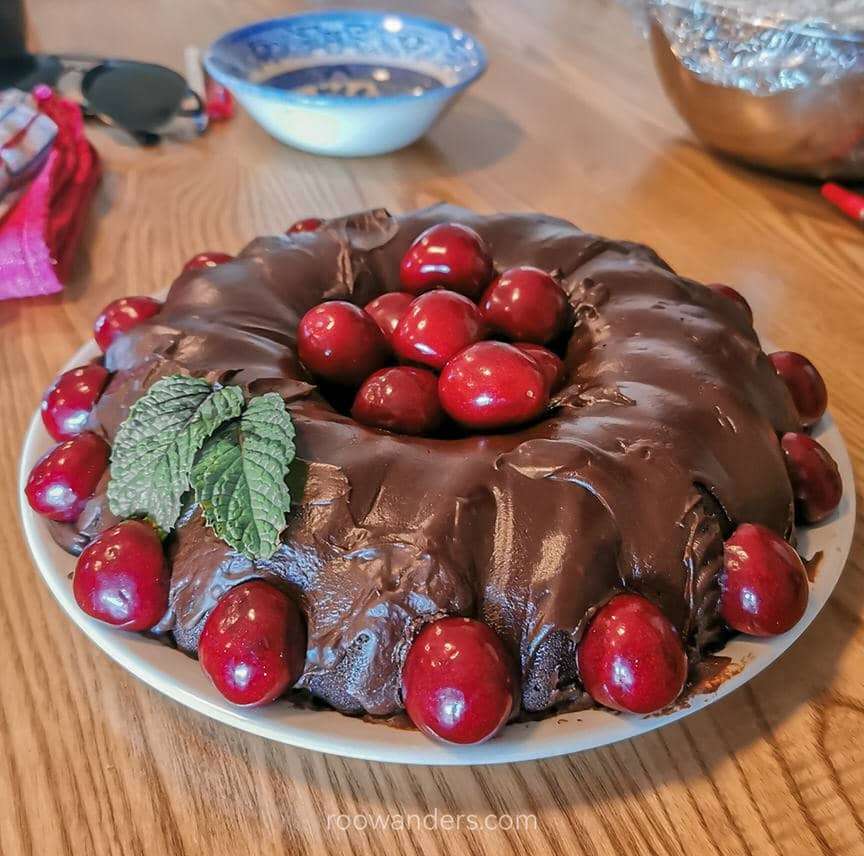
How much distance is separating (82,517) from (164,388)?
0.47 feet

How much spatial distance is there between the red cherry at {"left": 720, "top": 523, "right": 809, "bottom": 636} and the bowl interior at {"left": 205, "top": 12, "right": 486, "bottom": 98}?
1.24 meters

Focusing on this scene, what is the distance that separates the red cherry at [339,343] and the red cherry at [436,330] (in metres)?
0.03

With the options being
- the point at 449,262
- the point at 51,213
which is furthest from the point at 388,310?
the point at 51,213

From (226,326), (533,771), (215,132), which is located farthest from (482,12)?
(533,771)

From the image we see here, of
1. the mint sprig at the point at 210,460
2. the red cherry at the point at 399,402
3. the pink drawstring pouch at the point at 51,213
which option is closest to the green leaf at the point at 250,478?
the mint sprig at the point at 210,460

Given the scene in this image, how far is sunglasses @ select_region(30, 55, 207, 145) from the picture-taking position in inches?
70.2

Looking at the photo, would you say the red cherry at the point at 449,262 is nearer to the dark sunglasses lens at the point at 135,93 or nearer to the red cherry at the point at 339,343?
the red cherry at the point at 339,343

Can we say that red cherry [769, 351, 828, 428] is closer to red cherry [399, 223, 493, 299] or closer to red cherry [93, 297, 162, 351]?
red cherry [399, 223, 493, 299]

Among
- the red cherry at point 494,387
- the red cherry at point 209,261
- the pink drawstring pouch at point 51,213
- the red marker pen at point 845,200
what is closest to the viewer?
the red cherry at point 494,387

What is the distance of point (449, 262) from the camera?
93cm

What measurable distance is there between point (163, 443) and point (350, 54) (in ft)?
4.35

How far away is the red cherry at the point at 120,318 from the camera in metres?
0.95

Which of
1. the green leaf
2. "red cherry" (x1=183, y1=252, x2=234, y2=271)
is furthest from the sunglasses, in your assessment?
the green leaf

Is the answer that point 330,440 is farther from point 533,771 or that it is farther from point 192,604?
point 533,771
